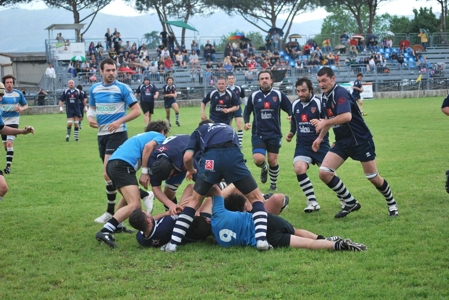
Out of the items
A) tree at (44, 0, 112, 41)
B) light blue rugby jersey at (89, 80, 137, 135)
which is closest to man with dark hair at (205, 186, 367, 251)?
light blue rugby jersey at (89, 80, 137, 135)

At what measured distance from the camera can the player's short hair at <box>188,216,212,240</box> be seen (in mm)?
6902

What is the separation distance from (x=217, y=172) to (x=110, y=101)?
2.69 meters

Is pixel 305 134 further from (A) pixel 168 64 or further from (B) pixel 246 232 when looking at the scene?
(A) pixel 168 64

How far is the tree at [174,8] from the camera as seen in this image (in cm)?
5481

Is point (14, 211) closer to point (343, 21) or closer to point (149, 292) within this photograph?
point (149, 292)

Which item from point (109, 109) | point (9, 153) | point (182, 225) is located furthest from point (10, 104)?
point (182, 225)

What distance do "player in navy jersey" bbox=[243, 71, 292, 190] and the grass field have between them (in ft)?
2.10

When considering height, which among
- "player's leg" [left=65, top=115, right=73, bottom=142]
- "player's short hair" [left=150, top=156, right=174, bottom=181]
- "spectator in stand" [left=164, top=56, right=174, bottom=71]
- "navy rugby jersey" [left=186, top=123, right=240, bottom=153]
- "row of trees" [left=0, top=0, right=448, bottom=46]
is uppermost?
"row of trees" [left=0, top=0, right=448, bottom=46]

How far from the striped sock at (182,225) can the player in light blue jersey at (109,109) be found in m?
1.86

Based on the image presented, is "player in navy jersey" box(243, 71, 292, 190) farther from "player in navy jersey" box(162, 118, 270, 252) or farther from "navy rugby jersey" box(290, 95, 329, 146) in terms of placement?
"player in navy jersey" box(162, 118, 270, 252)

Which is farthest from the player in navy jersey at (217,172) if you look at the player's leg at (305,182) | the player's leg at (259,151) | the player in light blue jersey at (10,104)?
the player in light blue jersey at (10,104)

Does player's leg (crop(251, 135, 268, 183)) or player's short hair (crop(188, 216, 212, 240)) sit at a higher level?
player's leg (crop(251, 135, 268, 183))

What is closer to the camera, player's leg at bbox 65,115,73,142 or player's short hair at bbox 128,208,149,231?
player's short hair at bbox 128,208,149,231

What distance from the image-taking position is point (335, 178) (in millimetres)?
8266
